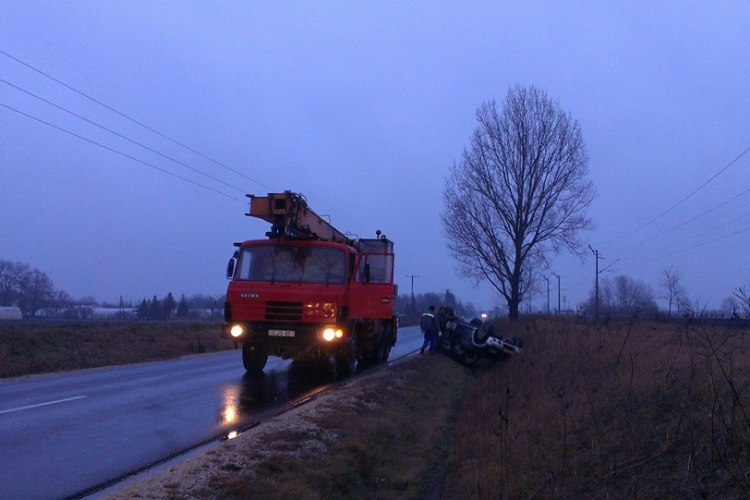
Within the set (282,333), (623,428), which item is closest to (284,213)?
(282,333)

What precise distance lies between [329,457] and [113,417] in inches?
156

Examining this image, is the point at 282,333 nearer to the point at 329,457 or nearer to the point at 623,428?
the point at 329,457

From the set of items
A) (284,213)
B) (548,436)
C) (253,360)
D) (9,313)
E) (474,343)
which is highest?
(284,213)

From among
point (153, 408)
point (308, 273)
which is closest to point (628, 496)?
point (153, 408)

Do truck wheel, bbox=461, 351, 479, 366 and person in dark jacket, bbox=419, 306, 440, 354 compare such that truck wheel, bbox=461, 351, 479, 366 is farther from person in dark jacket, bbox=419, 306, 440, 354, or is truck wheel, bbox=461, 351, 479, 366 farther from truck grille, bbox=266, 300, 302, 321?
truck grille, bbox=266, 300, 302, 321

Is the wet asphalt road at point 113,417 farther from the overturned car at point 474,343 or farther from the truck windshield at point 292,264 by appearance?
the overturned car at point 474,343

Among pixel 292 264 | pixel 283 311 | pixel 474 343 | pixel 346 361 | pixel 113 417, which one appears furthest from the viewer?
pixel 474 343

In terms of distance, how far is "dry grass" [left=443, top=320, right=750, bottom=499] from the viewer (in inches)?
230

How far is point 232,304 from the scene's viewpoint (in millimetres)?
15844

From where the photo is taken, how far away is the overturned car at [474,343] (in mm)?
19453

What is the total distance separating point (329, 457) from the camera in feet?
27.8

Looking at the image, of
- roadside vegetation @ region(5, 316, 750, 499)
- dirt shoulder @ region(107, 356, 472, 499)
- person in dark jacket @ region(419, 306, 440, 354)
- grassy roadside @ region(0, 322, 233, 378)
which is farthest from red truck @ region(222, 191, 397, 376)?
grassy roadside @ region(0, 322, 233, 378)

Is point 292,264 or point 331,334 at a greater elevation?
point 292,264

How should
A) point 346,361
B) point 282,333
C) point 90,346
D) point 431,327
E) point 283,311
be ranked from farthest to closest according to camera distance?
point 90,346 → point 431,327 → point 346,361 → point 283,311 → point 282,333
